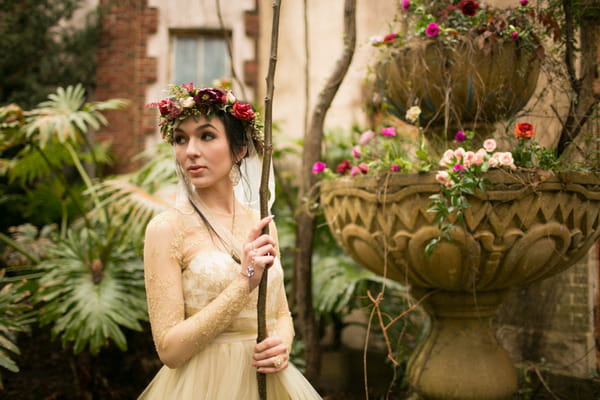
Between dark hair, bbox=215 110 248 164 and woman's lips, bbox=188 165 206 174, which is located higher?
dark hair, bbox=215 110 248 164

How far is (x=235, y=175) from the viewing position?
1747 millimetres

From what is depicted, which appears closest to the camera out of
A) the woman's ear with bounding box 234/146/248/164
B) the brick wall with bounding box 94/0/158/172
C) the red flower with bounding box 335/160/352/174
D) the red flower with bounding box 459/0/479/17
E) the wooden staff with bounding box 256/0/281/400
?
the wooden staff with bounding box 256/0/281/400

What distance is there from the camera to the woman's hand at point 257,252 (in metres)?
1.40

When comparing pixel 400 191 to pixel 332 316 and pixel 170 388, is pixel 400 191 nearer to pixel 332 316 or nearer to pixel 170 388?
pixel 170 388

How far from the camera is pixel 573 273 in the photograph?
3.16 meters

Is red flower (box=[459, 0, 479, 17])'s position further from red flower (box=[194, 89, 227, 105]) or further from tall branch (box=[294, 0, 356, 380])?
red flower (box=[194, 89, 227, 105])

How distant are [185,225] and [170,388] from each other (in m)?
0.48

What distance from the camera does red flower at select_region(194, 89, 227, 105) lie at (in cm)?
153

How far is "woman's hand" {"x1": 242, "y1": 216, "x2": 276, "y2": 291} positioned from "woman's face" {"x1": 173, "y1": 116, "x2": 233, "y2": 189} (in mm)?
253

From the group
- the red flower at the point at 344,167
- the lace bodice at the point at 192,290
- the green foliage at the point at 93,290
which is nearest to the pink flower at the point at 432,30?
the red flower at the point at 344,167

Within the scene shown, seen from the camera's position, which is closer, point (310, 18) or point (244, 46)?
point (310, 18)

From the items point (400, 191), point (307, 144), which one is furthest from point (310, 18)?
point (400, 191)

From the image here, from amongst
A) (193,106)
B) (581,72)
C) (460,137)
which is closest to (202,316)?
(193,106)

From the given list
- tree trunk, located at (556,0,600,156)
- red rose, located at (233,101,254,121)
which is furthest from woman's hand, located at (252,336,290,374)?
tree trunk, located at (556,0,600,156)
